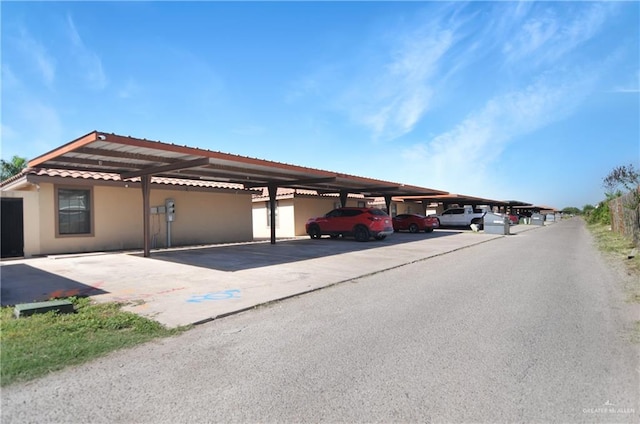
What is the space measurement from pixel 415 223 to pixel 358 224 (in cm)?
973

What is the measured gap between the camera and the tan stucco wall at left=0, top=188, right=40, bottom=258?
→ 12.1m

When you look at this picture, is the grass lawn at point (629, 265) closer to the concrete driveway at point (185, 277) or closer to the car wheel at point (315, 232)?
the concrete driveway at point (185, 277)

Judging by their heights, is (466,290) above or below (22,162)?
below

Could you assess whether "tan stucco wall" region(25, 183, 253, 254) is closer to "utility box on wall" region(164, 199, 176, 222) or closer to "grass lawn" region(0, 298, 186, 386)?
"utility box on wall" region(164, 199, 176, 222)

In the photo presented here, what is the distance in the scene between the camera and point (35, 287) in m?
7.44

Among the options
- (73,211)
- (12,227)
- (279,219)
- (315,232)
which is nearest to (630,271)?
(315,232)

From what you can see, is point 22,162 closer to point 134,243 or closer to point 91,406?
point 134,243

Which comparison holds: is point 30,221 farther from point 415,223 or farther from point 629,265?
→ point 415,223

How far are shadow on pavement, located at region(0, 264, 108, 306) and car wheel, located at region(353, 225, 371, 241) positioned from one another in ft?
42.7

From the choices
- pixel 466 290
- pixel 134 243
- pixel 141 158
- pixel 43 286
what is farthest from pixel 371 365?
pixel 134 243

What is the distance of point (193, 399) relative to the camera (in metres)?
3.14

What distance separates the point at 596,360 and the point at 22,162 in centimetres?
4617

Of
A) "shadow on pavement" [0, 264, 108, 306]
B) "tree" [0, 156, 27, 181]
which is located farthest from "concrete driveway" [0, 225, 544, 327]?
"tree" [0, 156, 27, 181]

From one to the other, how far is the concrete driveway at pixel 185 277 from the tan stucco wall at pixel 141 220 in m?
1.08
